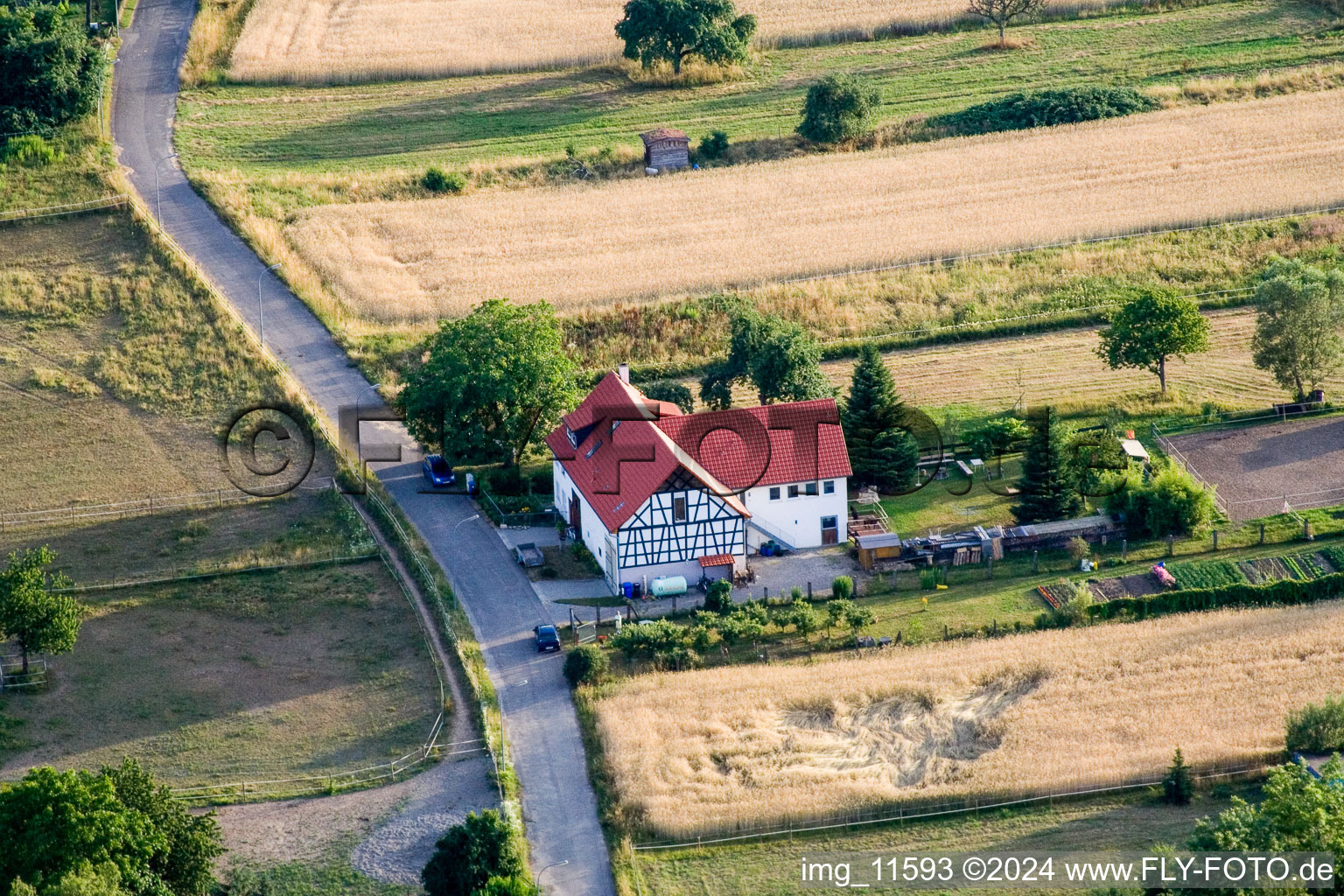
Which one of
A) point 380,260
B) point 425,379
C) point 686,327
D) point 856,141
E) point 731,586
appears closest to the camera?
point 731,586

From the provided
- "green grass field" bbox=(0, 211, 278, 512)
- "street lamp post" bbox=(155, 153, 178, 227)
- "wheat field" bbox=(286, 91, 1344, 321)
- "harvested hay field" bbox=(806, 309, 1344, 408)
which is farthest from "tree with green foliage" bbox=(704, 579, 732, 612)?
"street lamp post" bbox=(155, 153, 178, 227)

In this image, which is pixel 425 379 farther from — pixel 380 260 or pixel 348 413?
pixel 380 260

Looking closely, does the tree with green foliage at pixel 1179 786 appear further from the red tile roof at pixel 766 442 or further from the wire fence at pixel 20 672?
the wire fence at pixel 20 672

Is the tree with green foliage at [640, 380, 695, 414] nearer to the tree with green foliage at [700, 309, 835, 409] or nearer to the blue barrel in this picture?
the tree with green foliage at [700, 309, 835, 409]

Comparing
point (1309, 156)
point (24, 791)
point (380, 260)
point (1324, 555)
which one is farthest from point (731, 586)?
point (1309, 156)

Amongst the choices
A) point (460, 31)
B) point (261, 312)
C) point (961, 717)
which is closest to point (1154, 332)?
point (961, 717)

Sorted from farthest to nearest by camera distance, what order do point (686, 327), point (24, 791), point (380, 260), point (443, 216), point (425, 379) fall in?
point (443, 216)
point (380, 260)
point (686, 327)
point (425, 379)
point (24, 791)
